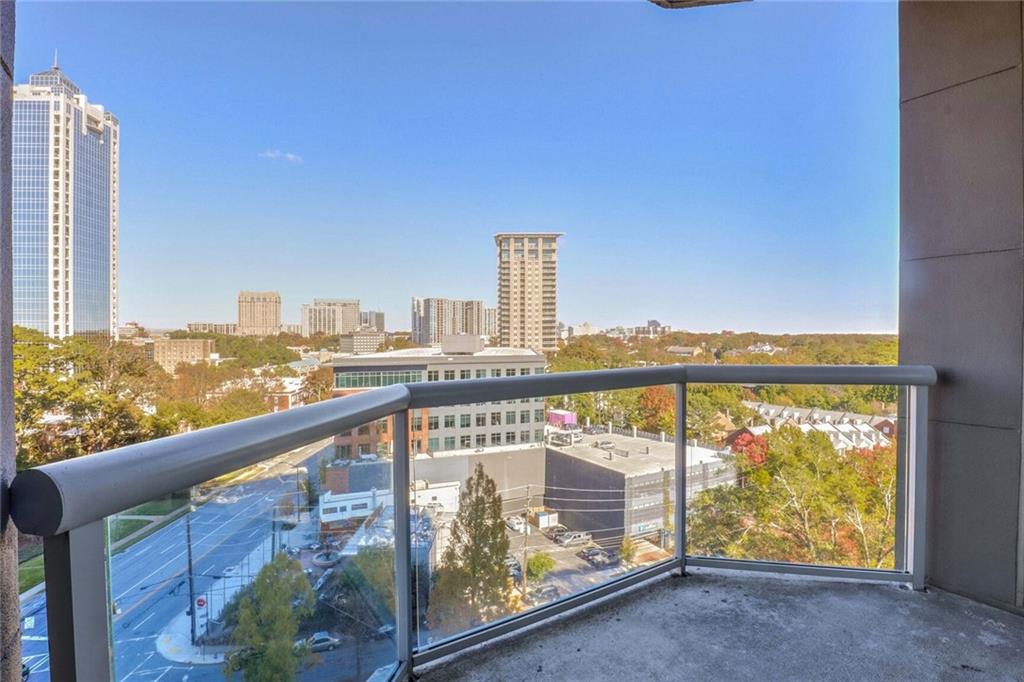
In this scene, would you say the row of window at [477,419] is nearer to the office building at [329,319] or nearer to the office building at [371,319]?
the office building at [329,319]

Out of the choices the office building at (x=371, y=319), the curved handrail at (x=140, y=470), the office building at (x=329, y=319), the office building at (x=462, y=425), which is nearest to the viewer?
the curved handrail at (x=140, y=470)

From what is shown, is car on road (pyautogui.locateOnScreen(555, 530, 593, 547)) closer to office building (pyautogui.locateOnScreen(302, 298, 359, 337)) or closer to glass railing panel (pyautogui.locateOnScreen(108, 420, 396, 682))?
glass railing panel (pyautogui.locateOnScreen(108, 420, 396, 682))

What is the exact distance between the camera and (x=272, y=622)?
115 cm

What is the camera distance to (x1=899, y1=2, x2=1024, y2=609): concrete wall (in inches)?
99.7

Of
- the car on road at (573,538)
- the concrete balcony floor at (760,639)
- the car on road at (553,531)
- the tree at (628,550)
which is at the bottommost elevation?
the concrete balcony floor at (760,639)

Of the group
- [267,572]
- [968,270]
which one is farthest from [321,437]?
[968,270]

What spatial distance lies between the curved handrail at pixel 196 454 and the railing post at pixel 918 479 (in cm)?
209

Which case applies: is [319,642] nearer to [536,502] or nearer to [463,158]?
[536,502]

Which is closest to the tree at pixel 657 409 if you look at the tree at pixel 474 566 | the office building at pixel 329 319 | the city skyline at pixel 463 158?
the tree at pixel 474 566

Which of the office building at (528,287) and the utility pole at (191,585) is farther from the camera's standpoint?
the office building at (528,287)

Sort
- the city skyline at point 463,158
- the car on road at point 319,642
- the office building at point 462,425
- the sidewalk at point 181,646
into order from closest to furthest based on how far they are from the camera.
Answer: the sidewalk at point 181,646 < the car on road at point 319,642 < the office building at point 462,425 < the city skyline at point 463,158

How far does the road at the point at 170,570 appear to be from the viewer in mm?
725

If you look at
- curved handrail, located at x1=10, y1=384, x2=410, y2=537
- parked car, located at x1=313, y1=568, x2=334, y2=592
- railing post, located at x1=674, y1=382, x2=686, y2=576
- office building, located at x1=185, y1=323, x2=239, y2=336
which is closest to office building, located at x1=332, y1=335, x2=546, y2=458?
parked car, located at x1=313, y1=568, x2=334, y2=592

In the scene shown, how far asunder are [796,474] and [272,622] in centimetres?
292
